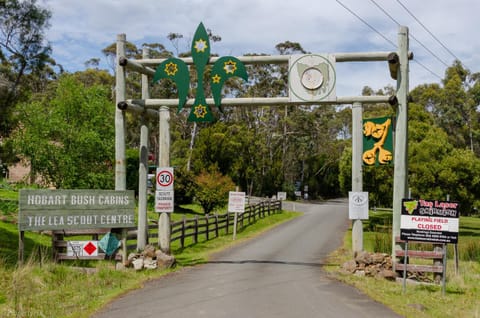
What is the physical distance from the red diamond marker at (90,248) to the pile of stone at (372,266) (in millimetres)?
5836

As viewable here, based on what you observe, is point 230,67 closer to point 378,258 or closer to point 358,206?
point 358,206

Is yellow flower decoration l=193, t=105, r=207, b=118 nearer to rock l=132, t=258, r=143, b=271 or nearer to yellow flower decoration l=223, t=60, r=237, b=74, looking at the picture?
yellow flower decoration l=223, t=60, r=237, b=74

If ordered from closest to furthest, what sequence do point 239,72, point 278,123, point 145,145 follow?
point 239,72 → point 145,145 → point 278,123

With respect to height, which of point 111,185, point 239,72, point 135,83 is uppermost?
point 135,83

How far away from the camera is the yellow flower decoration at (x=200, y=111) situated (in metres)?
13.6

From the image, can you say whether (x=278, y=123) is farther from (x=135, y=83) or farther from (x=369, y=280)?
(x=369, y=280)

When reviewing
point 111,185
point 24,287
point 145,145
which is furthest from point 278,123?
point 24,287

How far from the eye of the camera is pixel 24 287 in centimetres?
967

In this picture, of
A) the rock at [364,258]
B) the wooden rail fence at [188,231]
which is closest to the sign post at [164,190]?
the wooden rail fence at [188,231]

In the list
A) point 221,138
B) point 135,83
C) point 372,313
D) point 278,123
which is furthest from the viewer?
point 278,123

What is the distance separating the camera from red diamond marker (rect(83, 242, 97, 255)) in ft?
39.5

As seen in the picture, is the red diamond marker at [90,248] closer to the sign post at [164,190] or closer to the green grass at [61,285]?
the green grass at [61,285]

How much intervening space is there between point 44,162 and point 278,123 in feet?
132

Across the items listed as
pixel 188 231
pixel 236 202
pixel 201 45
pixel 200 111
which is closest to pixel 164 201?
pixel 200 111
